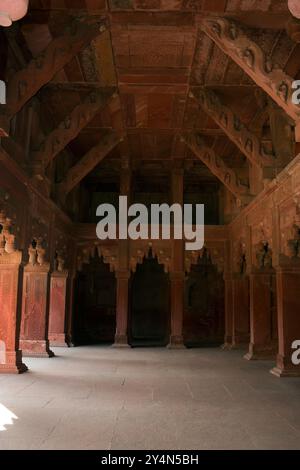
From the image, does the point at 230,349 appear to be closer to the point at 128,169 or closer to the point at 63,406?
the point at 128,169

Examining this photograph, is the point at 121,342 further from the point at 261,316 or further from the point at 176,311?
the point at 261,316

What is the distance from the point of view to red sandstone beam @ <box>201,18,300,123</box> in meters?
5.71

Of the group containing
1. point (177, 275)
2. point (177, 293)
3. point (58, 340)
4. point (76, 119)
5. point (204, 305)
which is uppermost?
point (76, 119)

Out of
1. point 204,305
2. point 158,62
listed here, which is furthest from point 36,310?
point 204,305

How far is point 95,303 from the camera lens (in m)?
14.0

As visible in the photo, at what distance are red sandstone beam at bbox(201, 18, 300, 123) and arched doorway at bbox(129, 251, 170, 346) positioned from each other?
28.4ft

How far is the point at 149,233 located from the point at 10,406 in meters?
7.43

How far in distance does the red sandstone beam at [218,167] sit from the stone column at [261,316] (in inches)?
69.6

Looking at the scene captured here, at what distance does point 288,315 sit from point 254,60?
12.9 ft

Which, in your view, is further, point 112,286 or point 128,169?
point 112,286

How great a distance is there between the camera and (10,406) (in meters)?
4.60

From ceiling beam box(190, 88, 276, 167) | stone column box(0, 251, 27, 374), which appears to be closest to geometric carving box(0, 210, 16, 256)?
stone column box(0, 251, 27, 374)

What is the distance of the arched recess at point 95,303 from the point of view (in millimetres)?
13734
